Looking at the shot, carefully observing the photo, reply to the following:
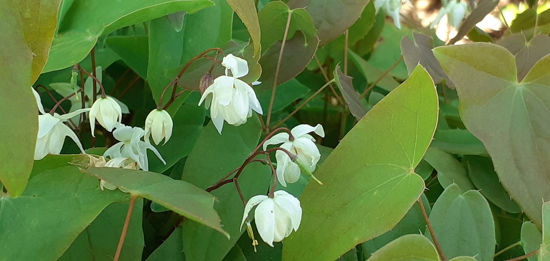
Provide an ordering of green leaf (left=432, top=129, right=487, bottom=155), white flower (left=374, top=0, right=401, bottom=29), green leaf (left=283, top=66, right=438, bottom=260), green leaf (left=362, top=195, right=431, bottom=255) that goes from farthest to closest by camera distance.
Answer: white flower (left=374, top=0, right=401, bottom=29)
green leaf (left=432, top=129, right=487, bottom=155)
green leaf (left=362, top=195, right=431, bottom=255)
green leaf (left=283, top=66, right=438, bottom=260)

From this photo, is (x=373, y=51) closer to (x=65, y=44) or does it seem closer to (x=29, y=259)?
(x=65, y=44)

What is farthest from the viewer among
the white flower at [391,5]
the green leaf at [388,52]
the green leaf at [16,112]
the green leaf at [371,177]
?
the green leaf at [388,52]

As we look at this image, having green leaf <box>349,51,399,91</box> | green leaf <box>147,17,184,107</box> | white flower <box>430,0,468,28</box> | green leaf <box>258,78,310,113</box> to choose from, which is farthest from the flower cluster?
white flower <box>430,0,468,28</box>

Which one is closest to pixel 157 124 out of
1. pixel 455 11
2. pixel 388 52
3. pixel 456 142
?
pixel 456 142

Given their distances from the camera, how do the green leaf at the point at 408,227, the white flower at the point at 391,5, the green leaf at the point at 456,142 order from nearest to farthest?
the green leaf at the point at 408,227 < the green leaf at the point at 456,142 < the white flower at the point at 391,5

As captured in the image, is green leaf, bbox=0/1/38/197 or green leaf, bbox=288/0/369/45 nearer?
green leaf, bbox=0/1/38/197

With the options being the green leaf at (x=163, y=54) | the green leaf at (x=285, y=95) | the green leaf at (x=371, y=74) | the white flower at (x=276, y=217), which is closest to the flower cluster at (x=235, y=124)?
the white flower at (x=276, y=217)

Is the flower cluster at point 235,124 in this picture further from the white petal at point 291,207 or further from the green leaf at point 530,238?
the green leaf at point 530,238

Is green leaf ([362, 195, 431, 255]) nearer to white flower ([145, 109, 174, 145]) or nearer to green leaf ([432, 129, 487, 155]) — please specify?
green leaf ([432, 129, 487, 155])
